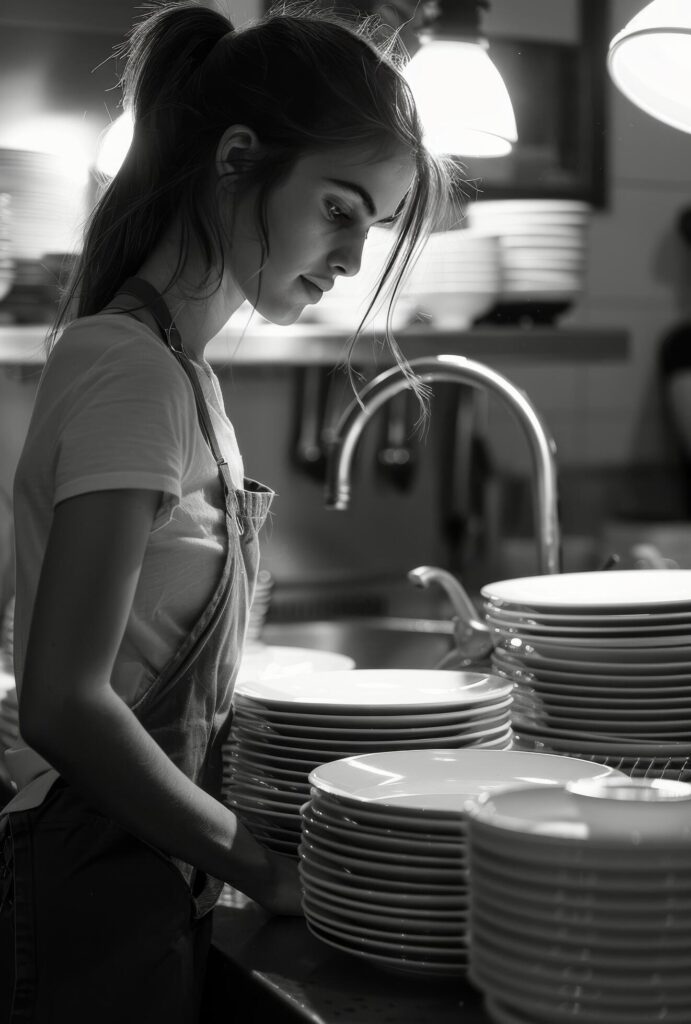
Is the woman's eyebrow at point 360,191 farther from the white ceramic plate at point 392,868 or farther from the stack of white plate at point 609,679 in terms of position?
the white ceramic plate at point 392,868

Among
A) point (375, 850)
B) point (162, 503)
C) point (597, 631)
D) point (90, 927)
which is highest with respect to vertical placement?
point (162, 503)

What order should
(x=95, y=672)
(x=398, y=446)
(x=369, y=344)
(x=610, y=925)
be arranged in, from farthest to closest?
(x=398, y=446) → (x=369, y=344) → (x=95, y=672) → (x=610, y=925)

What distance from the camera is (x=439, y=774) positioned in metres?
0.99

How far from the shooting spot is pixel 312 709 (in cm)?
107

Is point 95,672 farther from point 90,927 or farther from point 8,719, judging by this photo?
point 8,719

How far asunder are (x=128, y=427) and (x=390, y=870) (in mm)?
341

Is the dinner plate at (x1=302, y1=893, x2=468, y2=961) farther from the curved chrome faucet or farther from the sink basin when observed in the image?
the sink basin

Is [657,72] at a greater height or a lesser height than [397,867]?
greater

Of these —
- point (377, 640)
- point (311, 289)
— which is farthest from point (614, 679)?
point (377, 640)

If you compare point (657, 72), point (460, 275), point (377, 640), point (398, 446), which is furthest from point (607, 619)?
point (398, 446)

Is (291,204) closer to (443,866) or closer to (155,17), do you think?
(155,17)

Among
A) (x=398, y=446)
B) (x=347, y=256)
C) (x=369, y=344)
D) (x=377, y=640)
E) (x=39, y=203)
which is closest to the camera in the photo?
(x=347, y=256)

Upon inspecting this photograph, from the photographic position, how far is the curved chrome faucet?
4.52ft

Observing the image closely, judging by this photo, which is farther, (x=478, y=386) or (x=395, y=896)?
(x=478, y=386)
